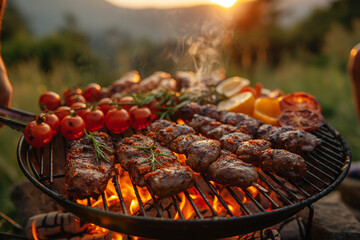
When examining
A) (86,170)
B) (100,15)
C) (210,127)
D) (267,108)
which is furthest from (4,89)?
(100,15)

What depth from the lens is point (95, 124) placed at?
312 centimetres

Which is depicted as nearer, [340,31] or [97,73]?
[97,73]

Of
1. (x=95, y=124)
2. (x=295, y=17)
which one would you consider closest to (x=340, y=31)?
(x=295, y=17)

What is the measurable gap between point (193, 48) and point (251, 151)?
8.73ft

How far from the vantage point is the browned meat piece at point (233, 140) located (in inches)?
105

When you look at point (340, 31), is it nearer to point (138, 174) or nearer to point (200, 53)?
point (200, 53)

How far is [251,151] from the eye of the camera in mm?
2477

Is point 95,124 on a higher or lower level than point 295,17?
lower

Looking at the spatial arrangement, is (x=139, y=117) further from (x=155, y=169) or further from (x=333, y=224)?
(x=333, y=224)

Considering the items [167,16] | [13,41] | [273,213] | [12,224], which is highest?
[13,41]

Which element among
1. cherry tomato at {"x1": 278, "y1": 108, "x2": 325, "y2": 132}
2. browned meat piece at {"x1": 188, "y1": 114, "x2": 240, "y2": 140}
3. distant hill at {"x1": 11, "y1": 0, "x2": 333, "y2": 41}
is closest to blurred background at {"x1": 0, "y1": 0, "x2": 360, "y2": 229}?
distant hill at {"x1": 11, "y1": 0, "x2": 333, "y2": 41}

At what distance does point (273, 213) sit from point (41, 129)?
2.13 metres

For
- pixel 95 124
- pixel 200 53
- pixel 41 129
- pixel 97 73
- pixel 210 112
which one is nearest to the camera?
pixel 41 129

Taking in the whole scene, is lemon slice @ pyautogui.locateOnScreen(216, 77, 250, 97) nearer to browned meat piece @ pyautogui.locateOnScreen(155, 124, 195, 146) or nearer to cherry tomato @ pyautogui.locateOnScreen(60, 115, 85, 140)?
browned meat piece @ pyautogui.locateOnScreen(155, 124, 195, 146)
